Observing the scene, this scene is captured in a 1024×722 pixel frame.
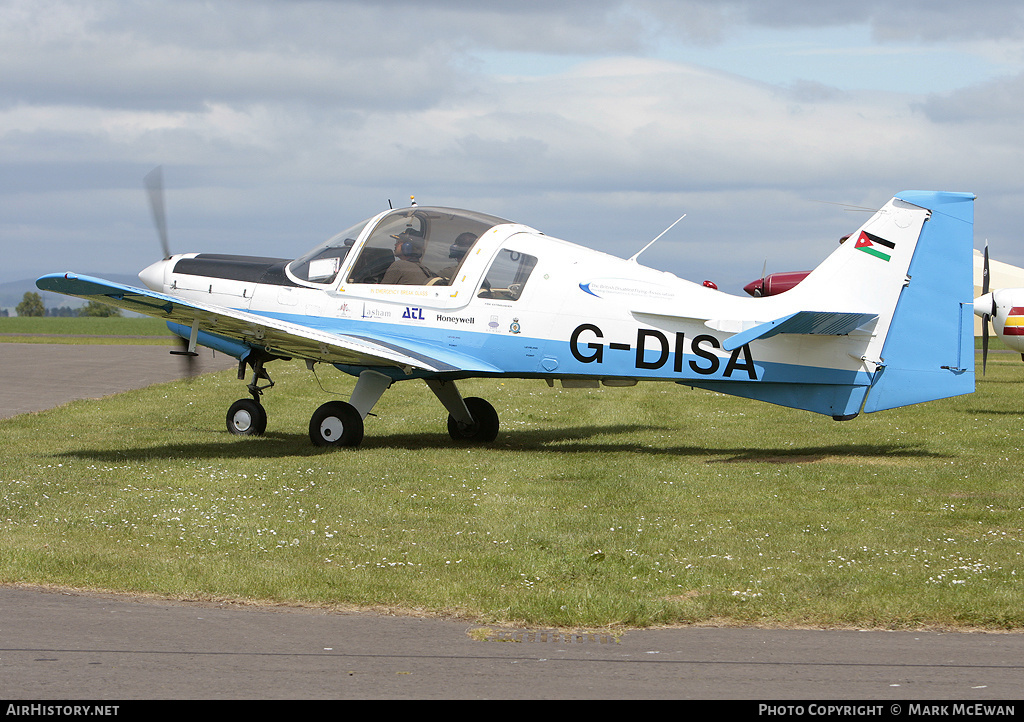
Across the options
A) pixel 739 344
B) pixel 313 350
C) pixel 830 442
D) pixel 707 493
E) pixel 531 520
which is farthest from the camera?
pixel 830 442

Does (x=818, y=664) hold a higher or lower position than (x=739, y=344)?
lower

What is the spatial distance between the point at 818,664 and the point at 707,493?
485cm

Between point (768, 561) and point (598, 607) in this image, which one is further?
point (768, 561)

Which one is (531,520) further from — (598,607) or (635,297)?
(635,297)

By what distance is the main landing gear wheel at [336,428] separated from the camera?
13.2 metres

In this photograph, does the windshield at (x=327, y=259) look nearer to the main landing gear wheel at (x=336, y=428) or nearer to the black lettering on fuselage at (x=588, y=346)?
the main landing gear wheel at (x=336, y=428)

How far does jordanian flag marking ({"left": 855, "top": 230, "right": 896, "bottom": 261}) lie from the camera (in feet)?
39.0

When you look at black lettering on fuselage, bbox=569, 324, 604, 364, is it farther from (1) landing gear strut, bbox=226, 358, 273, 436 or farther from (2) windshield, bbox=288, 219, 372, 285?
(1) landing gear strut, bbox=226, 358, 273, 436

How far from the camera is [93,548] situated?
24.7 feet

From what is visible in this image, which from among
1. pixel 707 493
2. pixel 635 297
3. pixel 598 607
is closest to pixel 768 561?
pixel 598 607

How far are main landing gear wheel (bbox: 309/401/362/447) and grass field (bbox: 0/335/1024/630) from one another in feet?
1.03

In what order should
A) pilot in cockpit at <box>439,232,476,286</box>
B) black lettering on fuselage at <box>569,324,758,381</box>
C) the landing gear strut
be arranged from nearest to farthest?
black lettering on fuselage at <box>569,324,758,381</box>, pilot in cockpit at <box>439,232,476,286</box>, the landing gear strut

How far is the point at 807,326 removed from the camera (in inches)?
456

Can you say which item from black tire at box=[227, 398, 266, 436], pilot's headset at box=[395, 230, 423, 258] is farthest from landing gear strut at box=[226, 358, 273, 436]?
pilot's headset at box=[395, 230, 423, 258]
